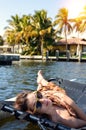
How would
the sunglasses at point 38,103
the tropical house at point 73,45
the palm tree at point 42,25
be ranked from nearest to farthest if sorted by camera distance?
the sunglasses at point 38,103 < the palm tree at point 42,25 < the tropical house at point 73,45

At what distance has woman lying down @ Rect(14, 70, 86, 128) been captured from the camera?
6461 mm

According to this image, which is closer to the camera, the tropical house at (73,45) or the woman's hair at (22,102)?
the woman's hair at (22,102)

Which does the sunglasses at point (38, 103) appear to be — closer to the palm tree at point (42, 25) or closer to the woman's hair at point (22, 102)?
the woman's hair at point (22, 102)

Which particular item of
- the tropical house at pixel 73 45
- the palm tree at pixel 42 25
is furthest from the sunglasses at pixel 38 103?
the tropical house at pixel 73 45

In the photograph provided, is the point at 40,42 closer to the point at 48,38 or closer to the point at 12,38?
the point at 48,38

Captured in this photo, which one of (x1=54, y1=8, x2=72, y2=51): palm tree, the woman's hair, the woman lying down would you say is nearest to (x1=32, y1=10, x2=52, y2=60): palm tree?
(x1=54, y1=8, x2=72, y2=51): palm tree

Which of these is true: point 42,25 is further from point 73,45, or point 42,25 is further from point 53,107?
point 53,107

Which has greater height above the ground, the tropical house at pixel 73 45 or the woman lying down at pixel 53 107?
the woman lying down at pixel 53 107

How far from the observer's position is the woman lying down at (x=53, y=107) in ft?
21.2

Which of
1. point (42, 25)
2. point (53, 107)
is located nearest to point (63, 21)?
point (42, 25)

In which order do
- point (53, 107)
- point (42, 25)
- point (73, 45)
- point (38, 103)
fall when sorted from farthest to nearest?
point (73, 45) < point (42, 25) < point (53, 107) < point (38, 103)

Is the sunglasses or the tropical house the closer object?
the sunglasses

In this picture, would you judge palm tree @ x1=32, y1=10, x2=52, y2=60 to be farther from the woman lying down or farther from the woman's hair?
the woman's hair

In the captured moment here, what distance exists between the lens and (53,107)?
6613 mm
